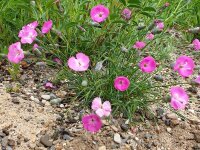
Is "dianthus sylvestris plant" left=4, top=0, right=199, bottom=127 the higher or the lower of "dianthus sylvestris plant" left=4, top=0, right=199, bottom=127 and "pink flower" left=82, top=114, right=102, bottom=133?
the higher

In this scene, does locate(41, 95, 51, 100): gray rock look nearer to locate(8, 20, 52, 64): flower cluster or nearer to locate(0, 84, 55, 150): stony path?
locate(0, 84, 55, 150): stony path

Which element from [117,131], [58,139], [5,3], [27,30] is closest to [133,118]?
[117,131]

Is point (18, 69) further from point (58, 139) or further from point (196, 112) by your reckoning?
point (196, 112)

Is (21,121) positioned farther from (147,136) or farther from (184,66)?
(184,66)

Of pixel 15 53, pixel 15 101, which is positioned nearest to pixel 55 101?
pixel 15 101

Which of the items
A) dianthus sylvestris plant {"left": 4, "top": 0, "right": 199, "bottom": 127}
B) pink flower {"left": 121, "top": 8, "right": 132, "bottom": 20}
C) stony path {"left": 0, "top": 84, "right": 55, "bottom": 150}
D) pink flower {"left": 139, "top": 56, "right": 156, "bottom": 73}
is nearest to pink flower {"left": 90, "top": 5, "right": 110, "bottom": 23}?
dianthus sylvestris plant {"left": 4, "top": 0, "right": 199, "bottom": 127}
